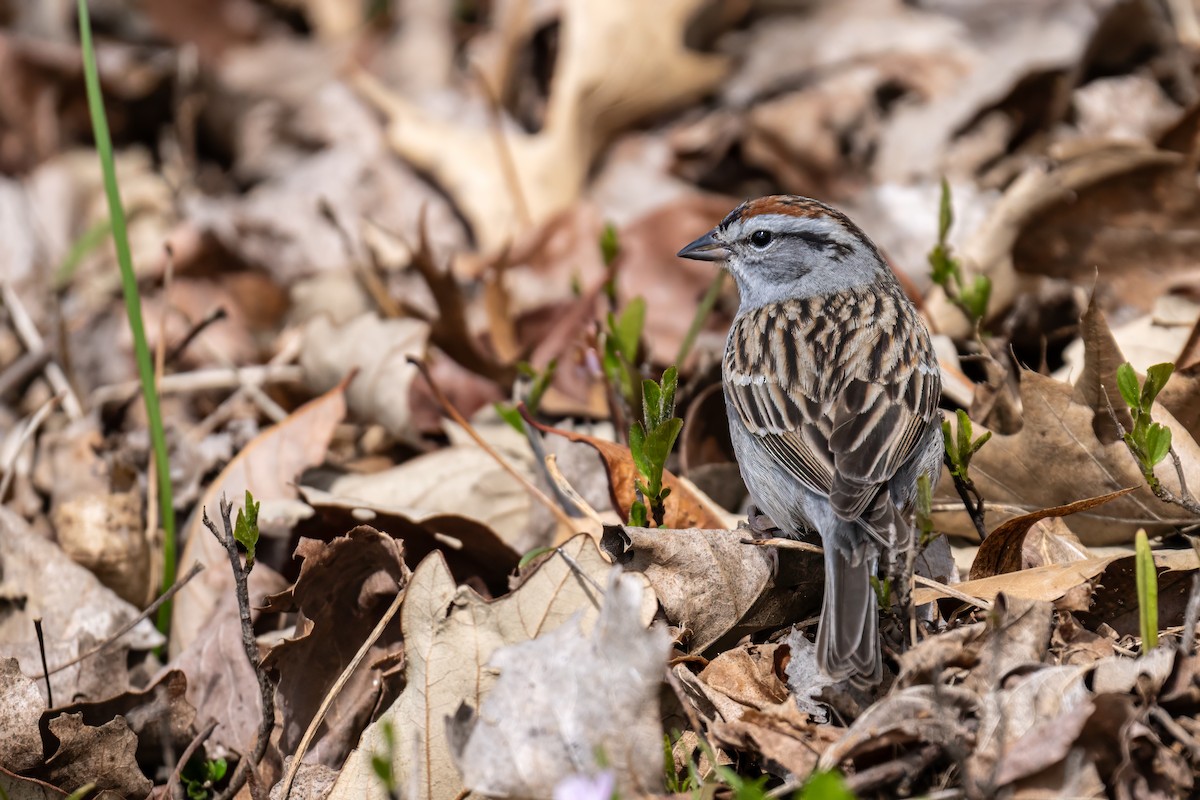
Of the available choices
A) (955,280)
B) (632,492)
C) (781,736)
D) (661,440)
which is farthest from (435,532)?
(955,280)

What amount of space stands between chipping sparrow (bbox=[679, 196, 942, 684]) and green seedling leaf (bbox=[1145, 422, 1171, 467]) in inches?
27.3

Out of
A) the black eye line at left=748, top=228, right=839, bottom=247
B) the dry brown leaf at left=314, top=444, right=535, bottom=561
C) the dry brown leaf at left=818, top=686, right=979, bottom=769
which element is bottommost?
the dry brown leaf at left=314, top=444, right=535, bottom=561

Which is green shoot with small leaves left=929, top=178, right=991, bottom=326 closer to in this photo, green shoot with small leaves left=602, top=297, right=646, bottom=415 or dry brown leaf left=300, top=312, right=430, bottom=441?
green shoot with small leaves left=602, top=297, right=646, bottom=415

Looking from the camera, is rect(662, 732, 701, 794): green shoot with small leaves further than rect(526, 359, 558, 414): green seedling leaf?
No

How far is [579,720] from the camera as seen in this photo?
3137 millimetres

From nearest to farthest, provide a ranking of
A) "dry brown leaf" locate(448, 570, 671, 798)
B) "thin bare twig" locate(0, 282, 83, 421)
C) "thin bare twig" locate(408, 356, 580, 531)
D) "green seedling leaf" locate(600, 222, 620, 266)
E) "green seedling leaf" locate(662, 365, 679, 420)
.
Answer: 1. "dry brown leaf" locate(448, 570, 671, 798)
2. "green seedling leaf" locate(662, 365, 679, 420)
3. "thin bare twig" locate(408, 356, 580, 531)
4. "green seedling leaf" locate(600, 222, 620, 266)
5. "thin bare twig" locate(0, 282, 83, 421)

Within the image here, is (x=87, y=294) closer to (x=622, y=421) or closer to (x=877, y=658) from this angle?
(x=622, y=421)

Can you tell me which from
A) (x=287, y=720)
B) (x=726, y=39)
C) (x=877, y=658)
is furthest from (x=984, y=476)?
(x=726, y=39)

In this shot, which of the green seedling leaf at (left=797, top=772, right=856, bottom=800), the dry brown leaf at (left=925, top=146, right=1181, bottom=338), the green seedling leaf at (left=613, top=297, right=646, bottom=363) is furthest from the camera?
the dry brown leaf at (left=925, top=146, right=1181, bottom=338)

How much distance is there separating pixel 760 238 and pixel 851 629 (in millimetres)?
2111

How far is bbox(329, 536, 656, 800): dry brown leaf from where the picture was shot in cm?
351

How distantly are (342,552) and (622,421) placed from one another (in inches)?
54.1

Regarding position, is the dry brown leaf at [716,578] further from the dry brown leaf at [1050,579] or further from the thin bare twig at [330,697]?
the thin bare twig at [330,697]

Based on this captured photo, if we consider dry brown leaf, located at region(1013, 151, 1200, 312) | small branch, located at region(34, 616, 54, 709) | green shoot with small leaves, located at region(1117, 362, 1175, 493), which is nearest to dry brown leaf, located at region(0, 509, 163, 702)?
small branch, located at region(34, 616, 54, 709)
